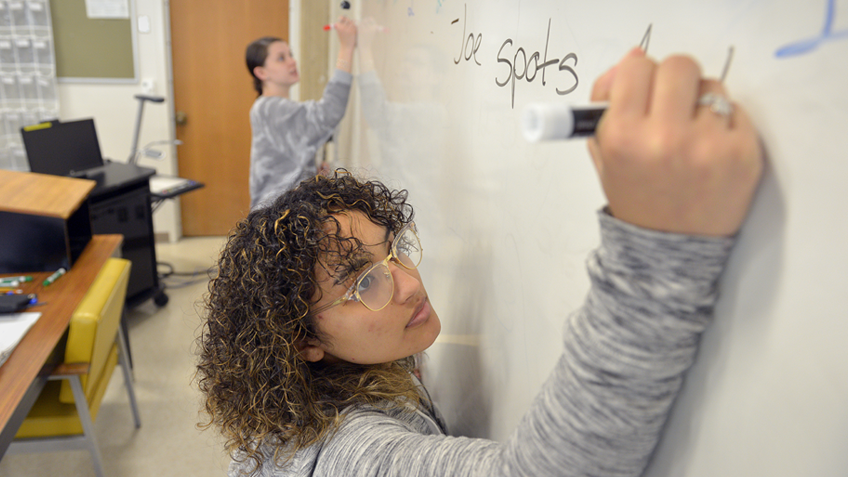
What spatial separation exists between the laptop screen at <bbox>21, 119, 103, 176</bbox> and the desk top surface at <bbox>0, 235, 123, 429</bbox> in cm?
85

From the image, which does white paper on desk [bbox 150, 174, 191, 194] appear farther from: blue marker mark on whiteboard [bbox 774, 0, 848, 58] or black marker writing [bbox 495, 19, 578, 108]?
blue marker mark on whiteboard [bbox 774, 0, 848, 58]

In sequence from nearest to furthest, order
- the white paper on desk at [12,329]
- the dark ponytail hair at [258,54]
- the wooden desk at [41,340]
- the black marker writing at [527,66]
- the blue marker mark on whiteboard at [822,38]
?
the blue marker mark on whiteboard at [822,38] → the black marker writing at [527,66] → the wooden desk at [41,340] → the white paper on desk at [12,329] → the dark ponytail hair at [258,54]

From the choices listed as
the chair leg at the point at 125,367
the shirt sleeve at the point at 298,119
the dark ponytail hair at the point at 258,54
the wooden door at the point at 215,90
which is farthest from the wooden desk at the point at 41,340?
the wooden door at the point at 215,90

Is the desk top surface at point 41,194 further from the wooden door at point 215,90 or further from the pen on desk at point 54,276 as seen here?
the wooden door at point 215,90

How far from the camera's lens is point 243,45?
151 inches

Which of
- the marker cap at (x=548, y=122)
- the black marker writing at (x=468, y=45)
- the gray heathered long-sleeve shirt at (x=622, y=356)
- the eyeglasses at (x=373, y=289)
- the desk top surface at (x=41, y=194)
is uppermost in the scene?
the black marker writing at (x=468, y=45)

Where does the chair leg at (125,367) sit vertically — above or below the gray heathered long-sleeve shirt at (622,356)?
below

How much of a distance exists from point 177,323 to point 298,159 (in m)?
1.55

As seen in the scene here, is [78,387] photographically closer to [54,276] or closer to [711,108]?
[54,276]

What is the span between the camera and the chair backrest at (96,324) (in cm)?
144

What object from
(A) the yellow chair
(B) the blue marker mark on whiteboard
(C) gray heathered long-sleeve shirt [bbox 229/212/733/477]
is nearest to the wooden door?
(A) the yellow chair

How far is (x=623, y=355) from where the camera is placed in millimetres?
329

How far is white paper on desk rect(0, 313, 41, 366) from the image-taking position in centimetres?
126

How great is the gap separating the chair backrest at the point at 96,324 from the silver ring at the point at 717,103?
5.29 ft
